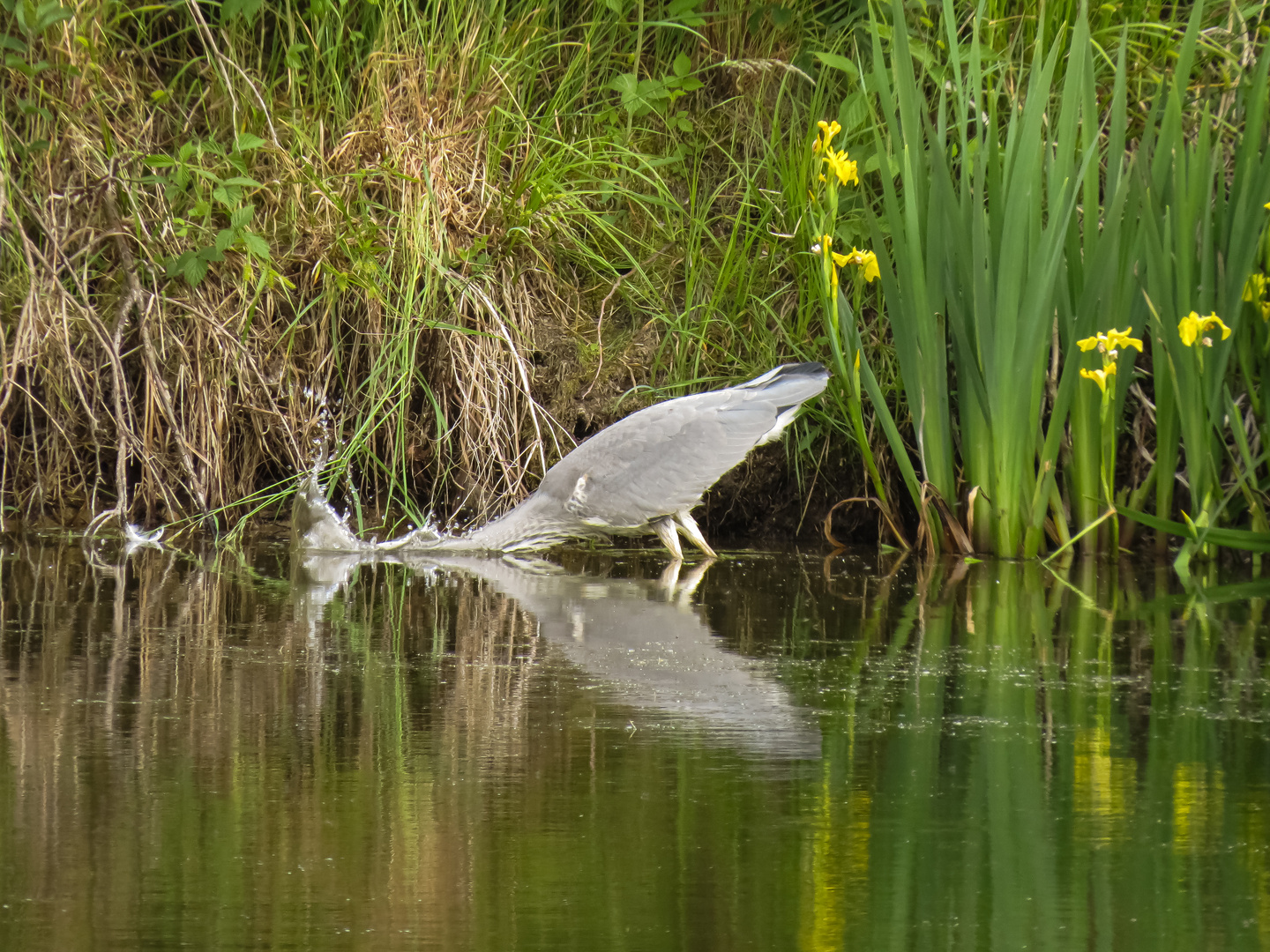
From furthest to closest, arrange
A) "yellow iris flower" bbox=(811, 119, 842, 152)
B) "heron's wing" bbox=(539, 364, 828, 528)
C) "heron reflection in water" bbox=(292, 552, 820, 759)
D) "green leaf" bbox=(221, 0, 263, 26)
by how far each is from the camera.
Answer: "green leaf" bbox=(221, 0, 263, 26)
"heron's wing" bbox=(539, 364, 828, 528)
"yellow iris flower" bbox=(811, 119, 842, 152)
"heron reflection in water" bbox=(292, 552, 820, 759)

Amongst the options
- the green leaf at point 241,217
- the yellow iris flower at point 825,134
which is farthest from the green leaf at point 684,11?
the green leaf at point 241,217

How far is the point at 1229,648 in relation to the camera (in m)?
3.12

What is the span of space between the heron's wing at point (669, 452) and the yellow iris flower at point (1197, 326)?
1150 mm

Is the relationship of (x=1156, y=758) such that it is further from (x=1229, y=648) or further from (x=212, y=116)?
(x=212, y=116)

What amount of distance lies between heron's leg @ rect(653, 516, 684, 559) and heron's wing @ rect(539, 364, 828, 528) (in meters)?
0.08

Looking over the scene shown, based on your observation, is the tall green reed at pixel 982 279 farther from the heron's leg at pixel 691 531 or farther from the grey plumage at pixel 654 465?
the heron's leg at pixel 691 531

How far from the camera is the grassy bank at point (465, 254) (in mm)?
4773

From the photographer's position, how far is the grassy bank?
188 inches

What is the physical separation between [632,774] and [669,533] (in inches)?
103

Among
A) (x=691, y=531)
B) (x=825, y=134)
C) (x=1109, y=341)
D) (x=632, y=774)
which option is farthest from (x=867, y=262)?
(x=632, y=774)

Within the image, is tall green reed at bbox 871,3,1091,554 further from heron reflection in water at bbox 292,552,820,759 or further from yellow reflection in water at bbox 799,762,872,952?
yellow reflection in water at bbox 799,762,872,952

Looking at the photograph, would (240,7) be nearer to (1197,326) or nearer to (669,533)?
(669,533)

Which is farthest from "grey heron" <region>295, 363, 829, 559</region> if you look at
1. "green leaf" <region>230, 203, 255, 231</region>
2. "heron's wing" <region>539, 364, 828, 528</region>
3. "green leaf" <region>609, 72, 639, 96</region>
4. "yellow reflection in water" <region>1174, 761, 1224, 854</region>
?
"yellow reflection in water" <region>1174, 761, 1224, 854</region>

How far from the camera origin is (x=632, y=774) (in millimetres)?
2152
